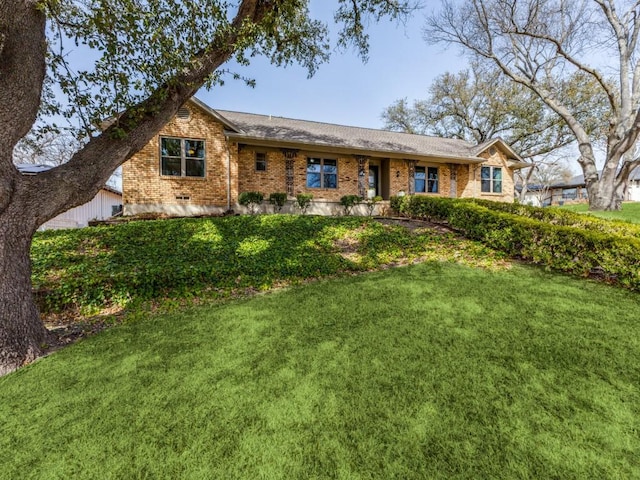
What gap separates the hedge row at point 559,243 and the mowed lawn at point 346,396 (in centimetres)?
83

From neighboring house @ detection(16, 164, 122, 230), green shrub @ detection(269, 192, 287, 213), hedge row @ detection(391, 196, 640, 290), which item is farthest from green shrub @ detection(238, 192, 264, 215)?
neighboring house @ detection(16, 164, 122, 230)

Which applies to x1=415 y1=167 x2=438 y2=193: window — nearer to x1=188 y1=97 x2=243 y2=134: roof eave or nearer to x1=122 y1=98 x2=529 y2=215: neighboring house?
x1=122 y1=98 x2=529 y2=215: neighboring house

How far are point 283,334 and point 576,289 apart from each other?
4.55 m

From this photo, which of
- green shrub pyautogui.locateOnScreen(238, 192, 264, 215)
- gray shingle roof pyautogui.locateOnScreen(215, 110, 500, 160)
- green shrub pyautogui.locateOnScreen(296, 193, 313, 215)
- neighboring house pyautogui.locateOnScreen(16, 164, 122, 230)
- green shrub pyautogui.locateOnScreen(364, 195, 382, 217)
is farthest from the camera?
neighboring house pyautogui.locateOnScreen(16, 164, 122, 230)

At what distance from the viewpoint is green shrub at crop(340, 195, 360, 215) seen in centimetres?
1403

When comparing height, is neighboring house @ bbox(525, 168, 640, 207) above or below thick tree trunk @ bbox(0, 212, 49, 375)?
above

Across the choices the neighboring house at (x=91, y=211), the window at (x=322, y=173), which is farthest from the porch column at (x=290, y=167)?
the neighboring house at (x=91, y=211)

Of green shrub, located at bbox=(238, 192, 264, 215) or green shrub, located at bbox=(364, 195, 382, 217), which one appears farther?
green shrub, located at bbox=(364, 195, 382, 217)

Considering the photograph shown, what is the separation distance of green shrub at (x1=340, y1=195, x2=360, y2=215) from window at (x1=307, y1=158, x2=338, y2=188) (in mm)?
1154

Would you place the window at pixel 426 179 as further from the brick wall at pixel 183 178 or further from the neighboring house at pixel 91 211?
the neighboring house at pixel 91 211

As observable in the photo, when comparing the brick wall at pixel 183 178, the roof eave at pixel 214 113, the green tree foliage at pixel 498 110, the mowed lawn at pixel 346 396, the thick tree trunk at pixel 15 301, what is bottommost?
the mowed lawn at pixel 346 396

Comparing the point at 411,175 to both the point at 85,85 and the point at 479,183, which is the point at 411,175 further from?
the point at 85,85

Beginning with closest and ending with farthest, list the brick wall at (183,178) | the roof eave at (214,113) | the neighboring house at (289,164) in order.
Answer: the brick wall at (183,178) → the roof eave at (214,113) → the neighboring house at (289,164)

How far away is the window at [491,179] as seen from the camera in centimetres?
1755
